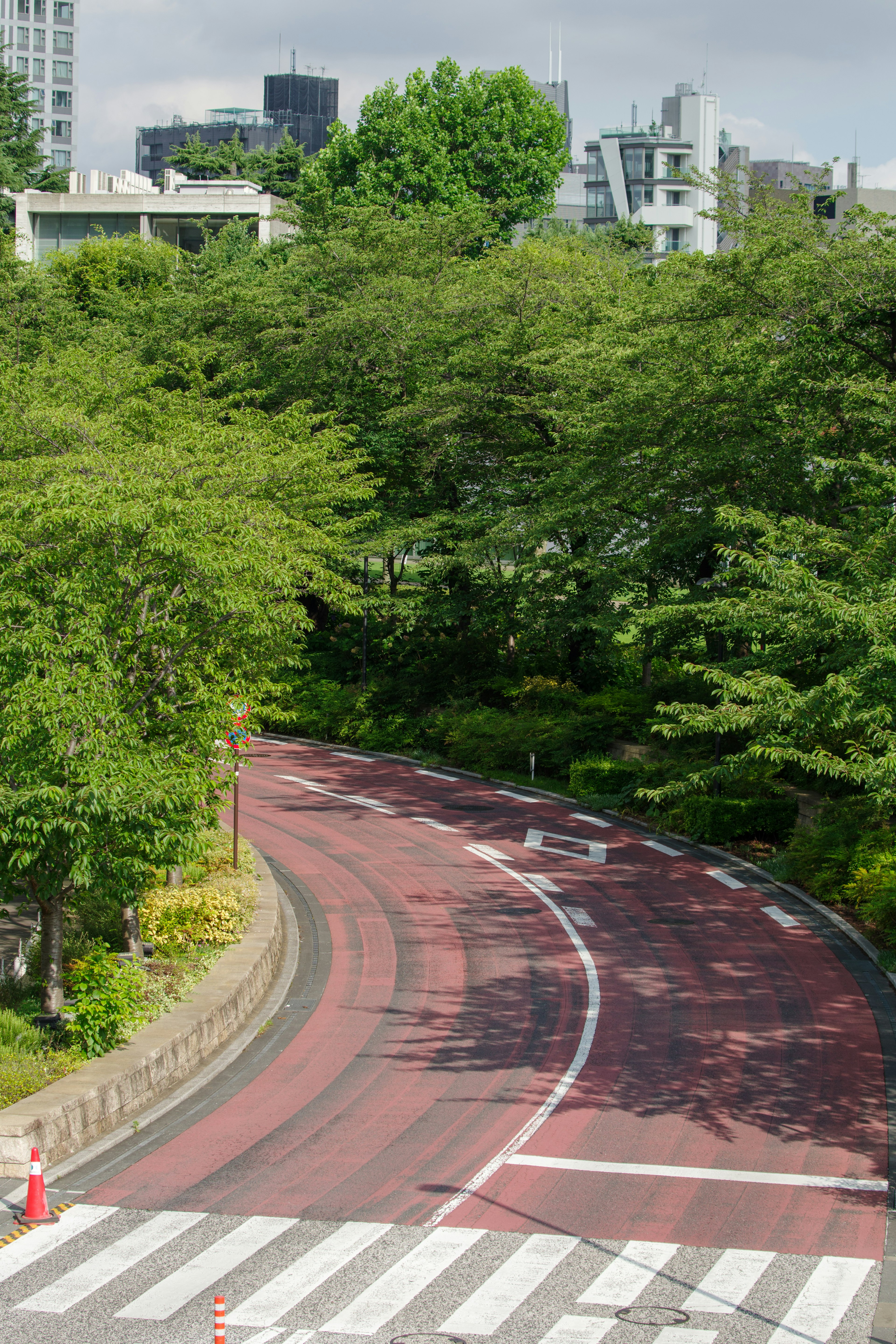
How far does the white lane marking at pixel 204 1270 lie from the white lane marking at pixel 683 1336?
84cm

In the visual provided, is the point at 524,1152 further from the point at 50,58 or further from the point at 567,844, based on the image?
the point at 50,58

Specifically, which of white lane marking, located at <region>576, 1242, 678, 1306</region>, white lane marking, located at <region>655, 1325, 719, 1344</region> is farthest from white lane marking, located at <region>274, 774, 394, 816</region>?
white lane marking, located at <region>655, 1325, 719, 1344</region>

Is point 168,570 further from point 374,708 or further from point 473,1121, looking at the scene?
point 374,708

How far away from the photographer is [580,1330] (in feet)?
27.7

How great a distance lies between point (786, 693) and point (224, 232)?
171 feet

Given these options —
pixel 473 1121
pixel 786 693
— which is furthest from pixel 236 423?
pixel 473 1121

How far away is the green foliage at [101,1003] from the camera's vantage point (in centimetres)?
1265

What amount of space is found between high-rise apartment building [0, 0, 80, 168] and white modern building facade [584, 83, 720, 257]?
74520 millimetres

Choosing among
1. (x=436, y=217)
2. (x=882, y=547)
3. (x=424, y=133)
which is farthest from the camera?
(x=424, y=133)

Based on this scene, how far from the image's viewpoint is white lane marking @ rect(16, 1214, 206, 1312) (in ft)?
28.7

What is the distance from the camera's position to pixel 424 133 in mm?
69938

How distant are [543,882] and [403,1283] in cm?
1389

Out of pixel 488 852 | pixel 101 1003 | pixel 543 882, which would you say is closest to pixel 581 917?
pixel 543 882

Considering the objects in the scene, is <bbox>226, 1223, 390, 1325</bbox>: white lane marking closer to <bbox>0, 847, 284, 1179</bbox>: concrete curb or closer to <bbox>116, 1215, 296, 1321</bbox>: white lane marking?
<bbox>116, 1215, 296, 1321</bbox>: white lane marking
